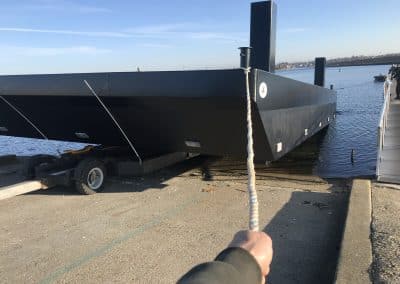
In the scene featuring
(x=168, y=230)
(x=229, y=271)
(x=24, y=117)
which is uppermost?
(x=229, y=271)

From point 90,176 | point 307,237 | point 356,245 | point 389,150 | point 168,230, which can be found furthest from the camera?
point 389,150

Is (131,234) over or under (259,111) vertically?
under

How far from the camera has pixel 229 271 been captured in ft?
3.52

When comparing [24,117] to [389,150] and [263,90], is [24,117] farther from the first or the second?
[389,150]

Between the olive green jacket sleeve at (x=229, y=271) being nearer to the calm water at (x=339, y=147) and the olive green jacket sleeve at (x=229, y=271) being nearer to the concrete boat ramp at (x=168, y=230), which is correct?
the concrete boat ramp at (x=168, y=230)

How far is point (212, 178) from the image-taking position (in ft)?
26.0

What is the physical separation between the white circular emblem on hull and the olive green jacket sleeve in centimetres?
415

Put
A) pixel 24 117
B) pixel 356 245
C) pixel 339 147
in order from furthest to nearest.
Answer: pixel 339 147, pixel 24 117, pixel 356 245

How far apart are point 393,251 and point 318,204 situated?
227 cm

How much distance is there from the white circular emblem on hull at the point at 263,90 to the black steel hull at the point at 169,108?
49mm

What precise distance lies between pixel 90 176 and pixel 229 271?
5.98m

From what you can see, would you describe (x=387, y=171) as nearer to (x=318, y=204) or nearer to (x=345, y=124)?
(x=318, y=204)

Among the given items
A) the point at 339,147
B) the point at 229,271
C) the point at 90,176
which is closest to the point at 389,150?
the point at 339,147

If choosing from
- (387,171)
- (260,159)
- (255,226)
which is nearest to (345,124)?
(387,171)
